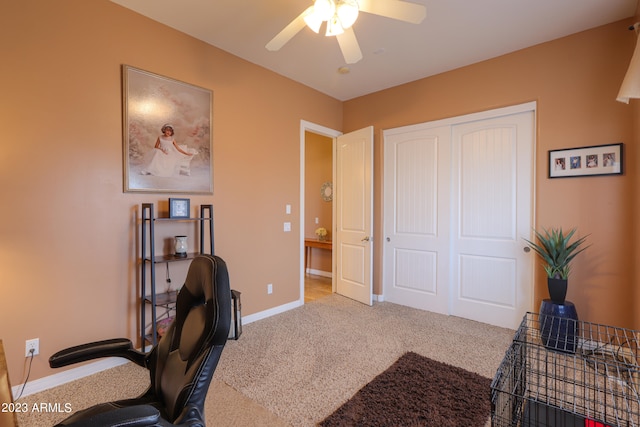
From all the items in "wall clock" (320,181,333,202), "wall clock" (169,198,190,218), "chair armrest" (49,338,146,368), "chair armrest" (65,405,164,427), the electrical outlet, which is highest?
"wall clock" (320,181,333,202)

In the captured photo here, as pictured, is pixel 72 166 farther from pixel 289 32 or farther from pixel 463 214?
pixel 463 214

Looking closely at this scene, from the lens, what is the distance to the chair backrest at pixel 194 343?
1.11 meters

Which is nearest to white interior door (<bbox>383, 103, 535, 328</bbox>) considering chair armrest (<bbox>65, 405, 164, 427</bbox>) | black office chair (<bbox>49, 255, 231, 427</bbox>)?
black office chair (<bbox>49, 255, 231, 427</bbox>)

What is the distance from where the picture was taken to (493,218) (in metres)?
3.41

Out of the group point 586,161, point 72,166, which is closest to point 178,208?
point 72,166

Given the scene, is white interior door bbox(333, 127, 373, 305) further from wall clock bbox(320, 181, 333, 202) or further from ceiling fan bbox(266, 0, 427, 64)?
ceiling fan bbox(266, 0, 427, 64)

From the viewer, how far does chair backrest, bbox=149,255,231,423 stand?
111cm

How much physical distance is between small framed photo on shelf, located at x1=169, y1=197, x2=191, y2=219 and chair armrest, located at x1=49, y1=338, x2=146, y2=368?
4.73 ft

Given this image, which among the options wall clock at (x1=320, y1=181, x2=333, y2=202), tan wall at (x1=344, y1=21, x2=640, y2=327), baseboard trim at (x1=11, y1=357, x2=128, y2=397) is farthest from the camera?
wall clock at (x1=320, y1=181, x2=333, y2=202)

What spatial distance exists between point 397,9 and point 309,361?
8.61 ft

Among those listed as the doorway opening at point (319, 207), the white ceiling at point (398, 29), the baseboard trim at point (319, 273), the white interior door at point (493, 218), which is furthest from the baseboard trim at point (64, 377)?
the baseboard trim at point (319, 273)

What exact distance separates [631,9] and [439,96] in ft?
5.47

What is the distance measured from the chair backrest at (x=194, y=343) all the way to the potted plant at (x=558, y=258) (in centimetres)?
291

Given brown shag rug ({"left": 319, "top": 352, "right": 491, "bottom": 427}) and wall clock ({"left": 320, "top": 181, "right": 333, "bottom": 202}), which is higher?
wall clock ({"left": 320, "top": 181, "right": 333, "bottom": 202})
